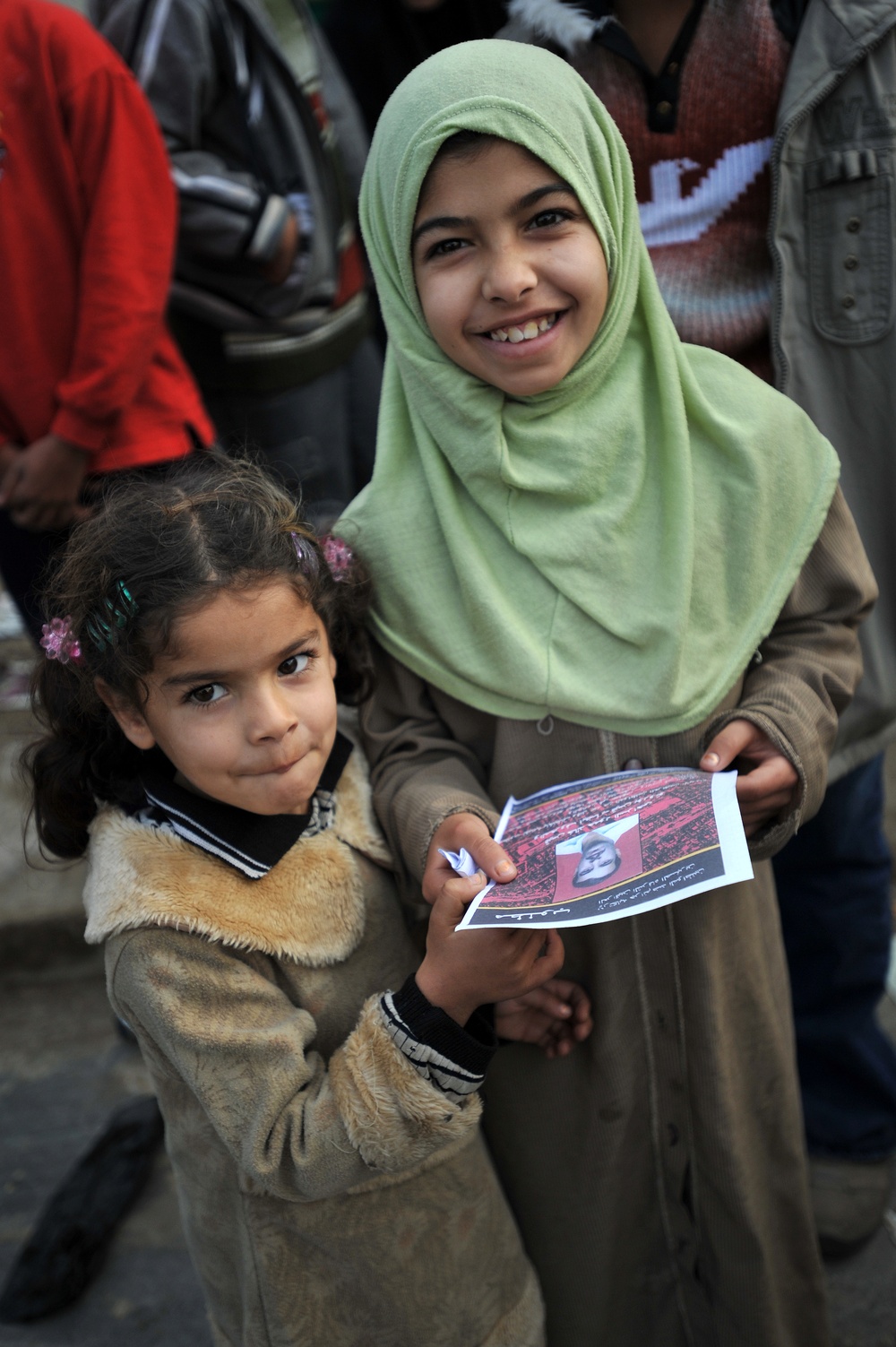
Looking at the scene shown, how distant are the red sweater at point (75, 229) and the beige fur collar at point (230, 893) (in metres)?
1.30

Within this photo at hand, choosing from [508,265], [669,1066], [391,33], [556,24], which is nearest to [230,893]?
[669,1066]

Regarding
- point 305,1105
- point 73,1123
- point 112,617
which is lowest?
point 73,1123

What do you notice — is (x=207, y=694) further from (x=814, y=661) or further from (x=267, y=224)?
(x=267, y=224)

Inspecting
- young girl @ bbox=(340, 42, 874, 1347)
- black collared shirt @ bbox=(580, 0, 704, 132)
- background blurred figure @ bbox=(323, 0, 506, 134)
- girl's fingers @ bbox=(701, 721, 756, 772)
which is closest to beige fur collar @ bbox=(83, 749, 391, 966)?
young girl @ bbox=(340, 42, 874, 1347)

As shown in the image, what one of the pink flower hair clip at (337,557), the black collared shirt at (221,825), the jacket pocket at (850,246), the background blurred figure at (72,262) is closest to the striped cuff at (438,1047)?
the black collared shirt at (221,825)

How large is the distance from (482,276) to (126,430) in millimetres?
1341

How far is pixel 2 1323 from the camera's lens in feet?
6.95

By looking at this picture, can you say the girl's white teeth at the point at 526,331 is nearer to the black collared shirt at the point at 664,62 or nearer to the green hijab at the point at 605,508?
the green hijab at the point at 605,508

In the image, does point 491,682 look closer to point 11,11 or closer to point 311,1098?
point 311,1098

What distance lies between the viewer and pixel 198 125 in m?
2.67

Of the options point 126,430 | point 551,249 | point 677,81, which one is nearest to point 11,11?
point 126,430

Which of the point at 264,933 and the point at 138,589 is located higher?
the point at 138,589

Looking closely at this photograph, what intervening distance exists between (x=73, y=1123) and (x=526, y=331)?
2.12 meters

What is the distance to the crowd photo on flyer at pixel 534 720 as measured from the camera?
128cm
